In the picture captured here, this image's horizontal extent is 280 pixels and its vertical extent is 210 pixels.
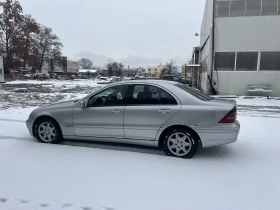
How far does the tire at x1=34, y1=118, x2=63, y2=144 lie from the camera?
570 centimetres

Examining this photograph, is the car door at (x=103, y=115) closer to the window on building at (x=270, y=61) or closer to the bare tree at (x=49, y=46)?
the window on building at (x=270, y=61)

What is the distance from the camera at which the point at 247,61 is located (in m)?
17.3

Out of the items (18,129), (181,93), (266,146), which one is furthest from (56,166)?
(266,146)

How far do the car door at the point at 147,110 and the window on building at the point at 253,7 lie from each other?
15.0m

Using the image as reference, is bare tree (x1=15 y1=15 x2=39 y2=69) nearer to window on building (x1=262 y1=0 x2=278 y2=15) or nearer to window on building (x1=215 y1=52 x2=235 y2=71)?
window on building (x1=215 y1=52 x2=235 y2=71)

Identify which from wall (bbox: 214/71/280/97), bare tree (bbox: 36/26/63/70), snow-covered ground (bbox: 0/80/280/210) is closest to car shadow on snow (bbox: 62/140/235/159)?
snow-covered ground (bbox: 0/80/280/210)

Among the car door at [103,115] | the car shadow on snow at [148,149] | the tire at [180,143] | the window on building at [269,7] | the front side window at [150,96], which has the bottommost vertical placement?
the car shadow on snow at [148,149]

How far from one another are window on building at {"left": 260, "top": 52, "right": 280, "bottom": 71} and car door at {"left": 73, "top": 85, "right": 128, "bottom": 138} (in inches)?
578

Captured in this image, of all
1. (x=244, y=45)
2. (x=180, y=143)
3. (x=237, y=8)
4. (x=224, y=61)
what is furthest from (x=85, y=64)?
(x=180, y=143)

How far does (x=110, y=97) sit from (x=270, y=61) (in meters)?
15.0

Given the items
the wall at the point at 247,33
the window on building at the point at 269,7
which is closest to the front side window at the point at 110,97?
the wall at the point at 247,33

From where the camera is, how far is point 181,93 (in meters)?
5.01

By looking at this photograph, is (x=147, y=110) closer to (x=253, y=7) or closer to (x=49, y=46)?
(x=253, y=7)

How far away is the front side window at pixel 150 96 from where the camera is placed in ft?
16.4
